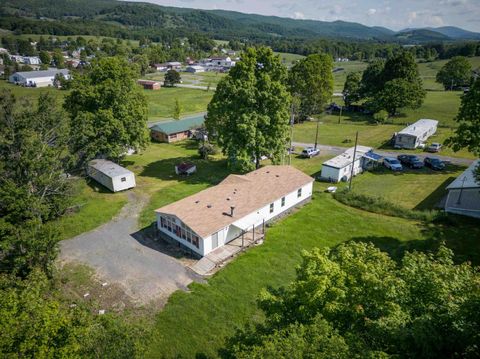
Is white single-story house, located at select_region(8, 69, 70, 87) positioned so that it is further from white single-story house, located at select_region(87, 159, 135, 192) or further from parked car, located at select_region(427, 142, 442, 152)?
parked car, located at select_region(427, 142, 442, 152)

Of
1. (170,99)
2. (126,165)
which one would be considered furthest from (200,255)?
(170,99)

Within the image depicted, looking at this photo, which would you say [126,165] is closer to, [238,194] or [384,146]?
[238,194]

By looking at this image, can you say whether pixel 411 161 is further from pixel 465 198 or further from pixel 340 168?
pixel 465 198

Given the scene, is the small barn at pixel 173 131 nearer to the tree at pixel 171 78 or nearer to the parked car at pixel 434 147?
the parked car at pixel 434 147

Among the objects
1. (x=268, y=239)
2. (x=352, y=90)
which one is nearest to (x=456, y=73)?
(x=352, y=90)

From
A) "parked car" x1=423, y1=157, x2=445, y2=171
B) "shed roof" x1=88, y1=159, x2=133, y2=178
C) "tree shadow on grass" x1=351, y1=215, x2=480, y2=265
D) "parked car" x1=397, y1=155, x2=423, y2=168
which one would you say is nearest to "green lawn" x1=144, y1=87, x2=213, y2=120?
"shed roof" x1=88, y1=159, x2=133, y2=178

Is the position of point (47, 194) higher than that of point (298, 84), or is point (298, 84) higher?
point (298, 84)
